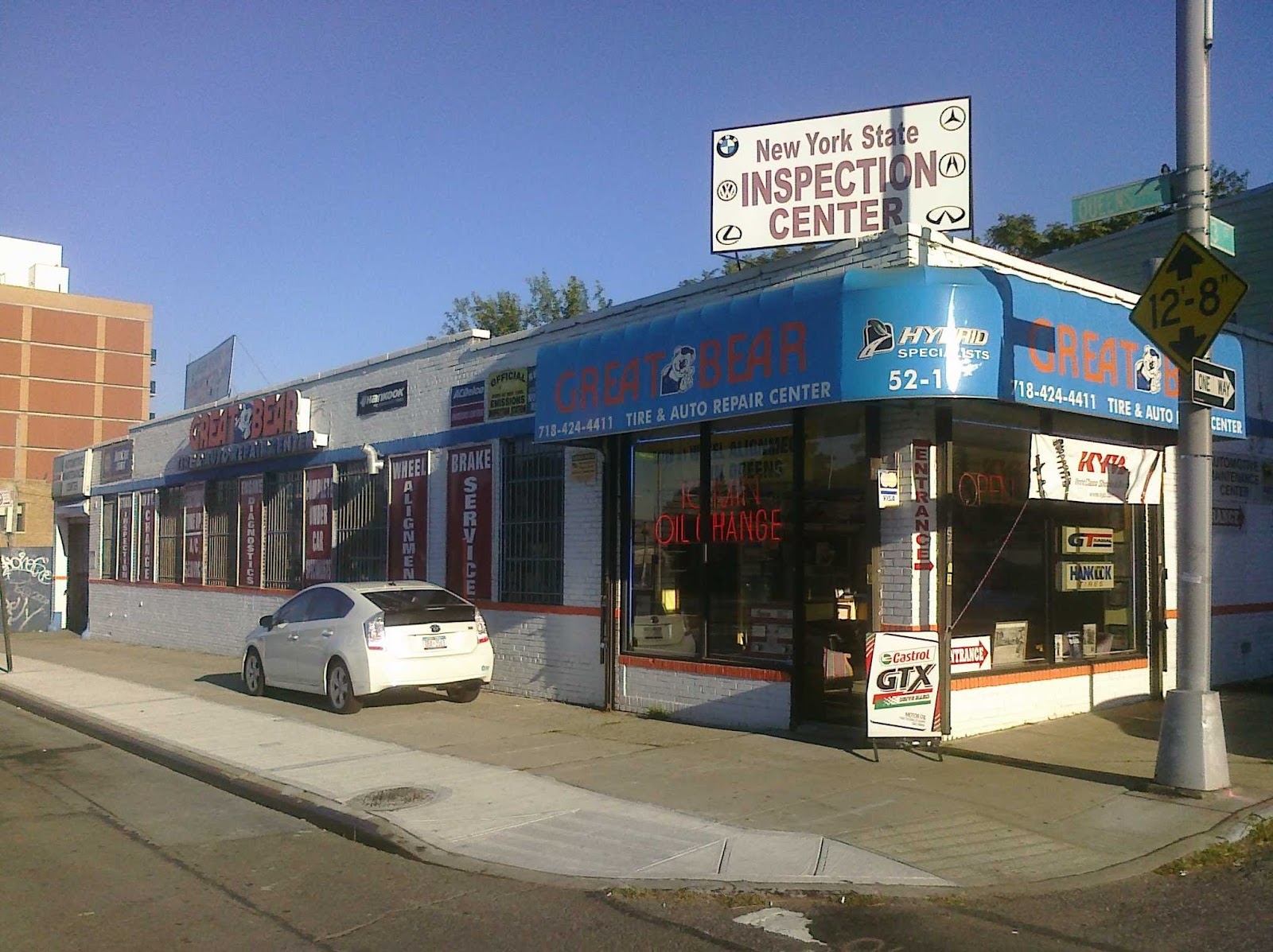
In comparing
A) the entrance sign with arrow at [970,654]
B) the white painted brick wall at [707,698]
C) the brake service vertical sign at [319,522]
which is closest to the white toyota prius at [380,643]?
the white painted brick wall at [707,698]

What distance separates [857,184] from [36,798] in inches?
427

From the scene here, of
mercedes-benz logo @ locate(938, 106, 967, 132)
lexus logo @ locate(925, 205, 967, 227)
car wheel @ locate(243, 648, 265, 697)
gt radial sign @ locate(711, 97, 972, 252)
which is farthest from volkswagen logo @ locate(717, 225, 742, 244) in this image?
car wheel @ locate(243, 648, 265, 697)

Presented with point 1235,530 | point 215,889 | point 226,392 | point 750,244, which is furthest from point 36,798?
point 226,392

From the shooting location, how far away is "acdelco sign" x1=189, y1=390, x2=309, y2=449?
20453mm

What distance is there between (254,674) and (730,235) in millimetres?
8852

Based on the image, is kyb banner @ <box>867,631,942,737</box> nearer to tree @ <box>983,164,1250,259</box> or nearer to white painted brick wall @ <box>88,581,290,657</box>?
white painted brick wall @ <box>88,581,290,657</box>

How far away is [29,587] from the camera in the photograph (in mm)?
31656

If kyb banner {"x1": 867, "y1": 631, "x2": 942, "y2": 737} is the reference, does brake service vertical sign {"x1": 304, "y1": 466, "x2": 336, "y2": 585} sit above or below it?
above

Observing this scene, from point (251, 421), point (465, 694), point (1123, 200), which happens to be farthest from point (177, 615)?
point (1123, 200)

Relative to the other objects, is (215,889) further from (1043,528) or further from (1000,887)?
(1043,528)

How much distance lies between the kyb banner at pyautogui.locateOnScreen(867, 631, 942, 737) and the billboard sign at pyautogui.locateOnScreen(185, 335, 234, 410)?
20.7 m

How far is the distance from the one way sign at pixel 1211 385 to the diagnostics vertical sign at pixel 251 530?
17572 millimetres

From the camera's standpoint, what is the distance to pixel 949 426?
10648 millimetres

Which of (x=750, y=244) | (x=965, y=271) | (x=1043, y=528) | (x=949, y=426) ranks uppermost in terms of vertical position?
(x=750, y=244)
